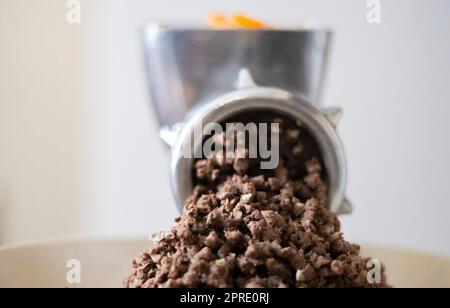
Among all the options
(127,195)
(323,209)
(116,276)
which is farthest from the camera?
(127,195)

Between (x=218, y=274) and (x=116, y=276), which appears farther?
(x=116, y=276)

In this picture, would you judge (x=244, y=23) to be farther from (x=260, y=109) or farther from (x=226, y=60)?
(x=260, y=109)

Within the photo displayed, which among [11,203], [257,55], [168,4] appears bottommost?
[11,203]

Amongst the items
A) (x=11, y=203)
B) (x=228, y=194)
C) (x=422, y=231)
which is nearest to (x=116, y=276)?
(x=228, y=194)

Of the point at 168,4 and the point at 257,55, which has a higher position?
the point at 168,4

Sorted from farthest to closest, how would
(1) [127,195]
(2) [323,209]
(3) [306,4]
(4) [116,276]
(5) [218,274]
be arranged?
(1) [127,195]
(3) [306,4]
(4) [116,276]
(2) [323,209]
(5) [218,274]

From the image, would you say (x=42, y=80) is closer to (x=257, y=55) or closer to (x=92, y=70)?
(x=92, y=70)

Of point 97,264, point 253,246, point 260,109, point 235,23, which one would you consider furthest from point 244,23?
point 253,246
